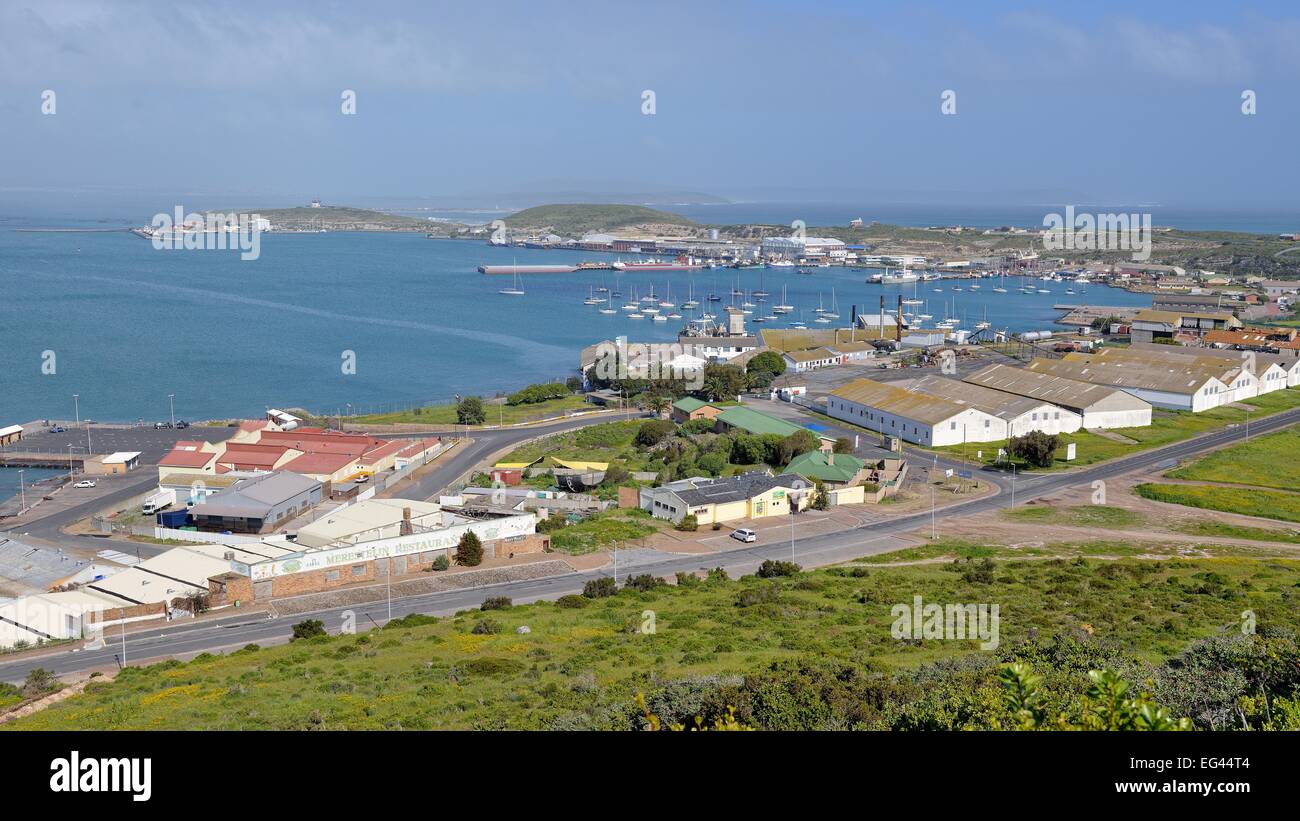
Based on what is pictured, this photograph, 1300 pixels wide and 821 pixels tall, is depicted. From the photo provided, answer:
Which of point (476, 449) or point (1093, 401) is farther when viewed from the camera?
point (1093, 401)

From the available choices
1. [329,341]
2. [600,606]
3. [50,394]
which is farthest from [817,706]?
[329,341]

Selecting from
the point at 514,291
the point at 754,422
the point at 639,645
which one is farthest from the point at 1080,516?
the point at 514,291

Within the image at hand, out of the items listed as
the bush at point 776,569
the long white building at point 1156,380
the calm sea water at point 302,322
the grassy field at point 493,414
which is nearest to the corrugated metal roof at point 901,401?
the long white building at point 1156,380

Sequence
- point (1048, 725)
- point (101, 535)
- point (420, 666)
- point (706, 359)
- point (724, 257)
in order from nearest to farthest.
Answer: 1. point (1048, 725)
2. point (420, 666)
3. point (101, 535)
4. point (706, 359)
5. point (724, 257)

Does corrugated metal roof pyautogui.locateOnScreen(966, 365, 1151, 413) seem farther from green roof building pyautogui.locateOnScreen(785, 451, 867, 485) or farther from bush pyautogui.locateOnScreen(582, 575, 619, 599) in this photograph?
bush pyautogui.locateOnScreen(582, 575, 619, 599)

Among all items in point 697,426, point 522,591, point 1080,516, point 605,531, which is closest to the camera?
point 522,591
